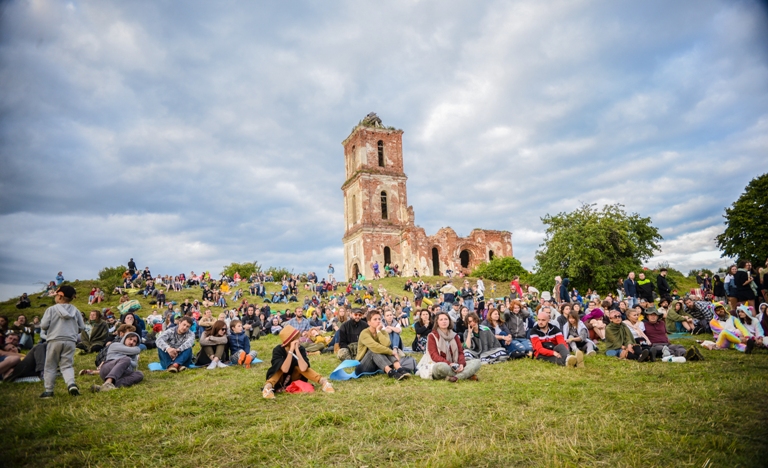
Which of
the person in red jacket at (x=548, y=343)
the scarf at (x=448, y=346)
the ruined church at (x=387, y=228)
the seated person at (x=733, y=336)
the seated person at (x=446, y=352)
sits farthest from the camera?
the ruined church at (x=387, y=228)

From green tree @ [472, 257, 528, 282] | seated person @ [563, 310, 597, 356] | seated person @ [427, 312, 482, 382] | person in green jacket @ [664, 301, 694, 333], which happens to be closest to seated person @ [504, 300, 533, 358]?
seated person @ [563, 310, 597, 356]

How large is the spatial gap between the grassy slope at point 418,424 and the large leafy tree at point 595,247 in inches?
840

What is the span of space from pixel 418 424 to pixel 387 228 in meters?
36.9

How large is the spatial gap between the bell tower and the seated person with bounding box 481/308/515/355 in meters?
29.2

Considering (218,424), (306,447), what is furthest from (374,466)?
(218,424)

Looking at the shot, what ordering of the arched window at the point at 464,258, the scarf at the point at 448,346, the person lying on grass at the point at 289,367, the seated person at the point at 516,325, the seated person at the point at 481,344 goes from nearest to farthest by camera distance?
the person lying on grass at the point at 289,367 < the scarf at the point at 448,346 < the seated person at the point at 481,344 < the seated person at the point at 516,325 < the arched window at the point at 464,258

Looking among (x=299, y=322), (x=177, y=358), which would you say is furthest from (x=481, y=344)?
(x=299, y=322)

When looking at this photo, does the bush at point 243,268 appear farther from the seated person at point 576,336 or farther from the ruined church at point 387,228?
the seated person at point 576,336

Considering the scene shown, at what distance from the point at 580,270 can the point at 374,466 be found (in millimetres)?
26411

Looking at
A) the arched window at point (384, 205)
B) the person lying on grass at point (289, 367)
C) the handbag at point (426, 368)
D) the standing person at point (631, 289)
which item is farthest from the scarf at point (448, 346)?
the arched window at point (384, 205)

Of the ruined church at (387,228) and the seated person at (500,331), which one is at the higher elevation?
the ruined church at (387,228)

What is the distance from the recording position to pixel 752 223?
13.8 meters

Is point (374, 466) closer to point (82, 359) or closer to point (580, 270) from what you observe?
point (82, 359)

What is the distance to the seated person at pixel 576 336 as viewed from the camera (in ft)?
29.2
